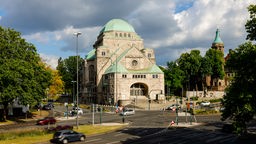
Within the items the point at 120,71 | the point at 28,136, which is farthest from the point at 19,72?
the point at 120,71

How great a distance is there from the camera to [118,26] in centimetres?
11638

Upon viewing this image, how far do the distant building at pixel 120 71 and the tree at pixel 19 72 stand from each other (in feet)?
109

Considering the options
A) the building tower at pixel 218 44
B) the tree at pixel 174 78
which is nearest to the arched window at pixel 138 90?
the tree at pixel 174 78

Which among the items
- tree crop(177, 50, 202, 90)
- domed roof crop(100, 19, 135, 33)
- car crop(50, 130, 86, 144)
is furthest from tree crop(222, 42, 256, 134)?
domed roof crop(100, 19, 135, 33)

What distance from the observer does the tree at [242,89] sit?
84.6 feet

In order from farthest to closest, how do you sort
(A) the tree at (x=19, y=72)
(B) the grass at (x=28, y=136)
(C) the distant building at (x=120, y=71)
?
(C) the distant building at (x=120, y=71)
(A) the tree at (x=19, y=72)
(B) the grass at (x=28, y=136)

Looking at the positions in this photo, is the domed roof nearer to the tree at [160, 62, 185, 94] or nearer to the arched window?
the tree at [160, 62, 185, 94]

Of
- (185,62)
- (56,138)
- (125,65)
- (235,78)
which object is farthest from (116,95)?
(235,78)

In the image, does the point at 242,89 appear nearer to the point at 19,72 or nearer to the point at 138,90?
the point at 19,72

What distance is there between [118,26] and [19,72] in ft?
213

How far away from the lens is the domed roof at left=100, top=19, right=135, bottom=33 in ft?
378

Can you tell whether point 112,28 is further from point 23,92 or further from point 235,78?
point 235,78

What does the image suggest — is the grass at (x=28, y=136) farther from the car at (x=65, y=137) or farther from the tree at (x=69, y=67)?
the tree at (x=69, y=67)

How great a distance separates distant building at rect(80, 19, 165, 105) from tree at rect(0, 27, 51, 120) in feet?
109
